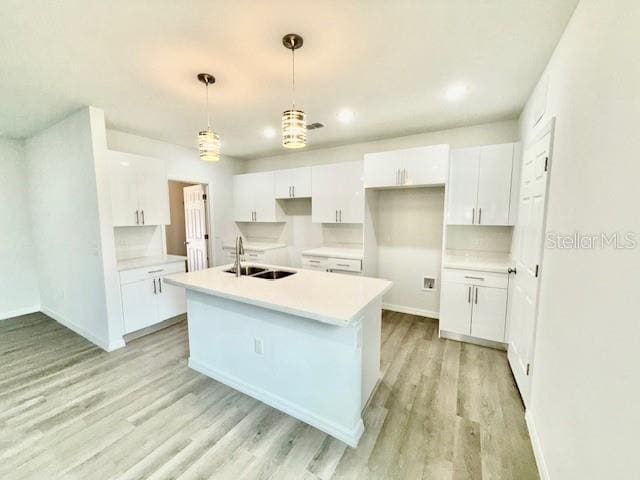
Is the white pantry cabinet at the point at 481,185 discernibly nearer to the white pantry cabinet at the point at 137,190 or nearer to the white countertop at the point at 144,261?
the white countertop at the point at 144,261

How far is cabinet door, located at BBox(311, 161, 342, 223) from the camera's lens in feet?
13.3

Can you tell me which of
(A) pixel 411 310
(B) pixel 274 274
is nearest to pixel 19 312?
(B) pixel 274 274

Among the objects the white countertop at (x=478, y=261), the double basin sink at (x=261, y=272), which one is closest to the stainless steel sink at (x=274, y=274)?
the double basin sink at (x=261, y=272)

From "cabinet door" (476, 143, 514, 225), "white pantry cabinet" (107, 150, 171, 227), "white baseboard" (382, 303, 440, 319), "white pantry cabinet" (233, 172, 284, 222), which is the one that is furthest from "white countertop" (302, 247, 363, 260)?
"white pantry cabinet" (107, 150, 171, 227)

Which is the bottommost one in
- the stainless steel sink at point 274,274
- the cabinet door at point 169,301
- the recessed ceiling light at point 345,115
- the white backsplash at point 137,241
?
the cabinet door at point 169,301

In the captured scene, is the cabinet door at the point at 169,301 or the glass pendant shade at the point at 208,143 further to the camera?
the cabinet door at the point at 169,301

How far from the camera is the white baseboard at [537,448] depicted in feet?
4.81

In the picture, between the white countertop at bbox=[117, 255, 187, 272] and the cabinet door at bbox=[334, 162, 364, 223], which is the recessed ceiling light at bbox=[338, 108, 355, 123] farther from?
the white countertop at bbox=[117, 255, 187, 272]

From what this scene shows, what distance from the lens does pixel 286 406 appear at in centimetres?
202

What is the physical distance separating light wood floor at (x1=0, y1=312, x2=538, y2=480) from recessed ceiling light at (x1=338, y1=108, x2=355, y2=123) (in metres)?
2.77

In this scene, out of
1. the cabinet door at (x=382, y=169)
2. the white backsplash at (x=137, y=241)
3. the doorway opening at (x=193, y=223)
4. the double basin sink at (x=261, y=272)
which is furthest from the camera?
the doorway opening at (x=193, y=223)

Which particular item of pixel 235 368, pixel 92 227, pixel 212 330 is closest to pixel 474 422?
pixel 235 368

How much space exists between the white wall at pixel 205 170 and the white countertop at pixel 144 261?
1.18 metres

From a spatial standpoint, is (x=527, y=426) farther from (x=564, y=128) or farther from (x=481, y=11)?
(x=481, y=11)
